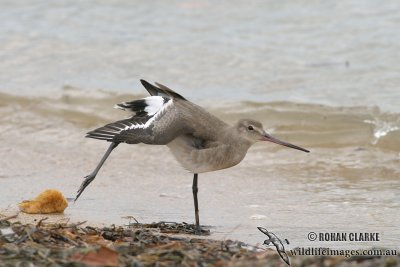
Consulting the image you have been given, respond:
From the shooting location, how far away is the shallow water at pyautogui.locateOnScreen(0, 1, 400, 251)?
687 cm

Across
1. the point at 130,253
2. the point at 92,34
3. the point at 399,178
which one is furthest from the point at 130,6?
the point at 130,253

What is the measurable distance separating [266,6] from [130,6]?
7.89ft

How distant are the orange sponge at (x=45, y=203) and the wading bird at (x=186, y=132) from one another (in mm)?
245

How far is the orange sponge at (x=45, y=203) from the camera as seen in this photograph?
6.18 m

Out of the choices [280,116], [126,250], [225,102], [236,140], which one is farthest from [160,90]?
[225,102]

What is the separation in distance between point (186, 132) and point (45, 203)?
114cm

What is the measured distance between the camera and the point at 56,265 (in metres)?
4.34

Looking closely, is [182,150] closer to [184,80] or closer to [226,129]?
[226,129]

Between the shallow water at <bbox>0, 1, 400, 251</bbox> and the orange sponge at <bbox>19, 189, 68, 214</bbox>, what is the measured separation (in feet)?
0.44

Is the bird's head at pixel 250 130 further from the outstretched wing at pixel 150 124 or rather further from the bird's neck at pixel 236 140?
the outstretched wing at pixel 150 124

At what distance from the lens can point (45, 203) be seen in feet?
20.3

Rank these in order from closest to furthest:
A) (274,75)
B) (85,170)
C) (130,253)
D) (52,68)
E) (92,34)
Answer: (130,253), (85,170), (274,75), (52,68), (92,34)

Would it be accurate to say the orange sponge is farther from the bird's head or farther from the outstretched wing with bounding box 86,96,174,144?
the bird's head

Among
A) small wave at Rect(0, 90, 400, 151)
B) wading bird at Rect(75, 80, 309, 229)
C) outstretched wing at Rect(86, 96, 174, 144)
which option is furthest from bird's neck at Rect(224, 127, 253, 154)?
small wave at Rect(0, 90, 400, 151)
